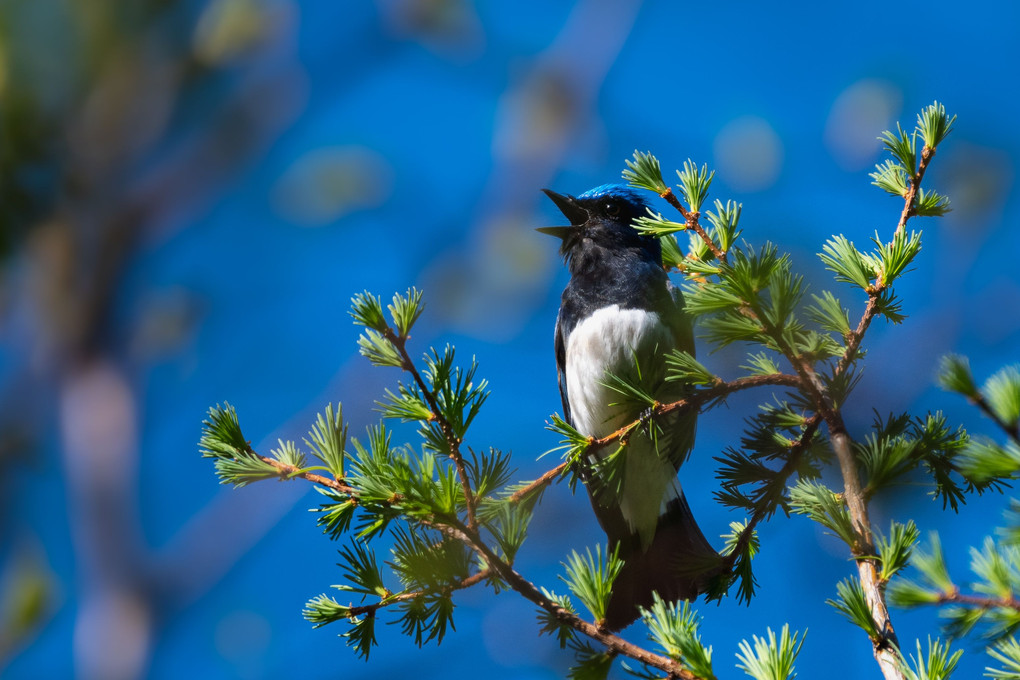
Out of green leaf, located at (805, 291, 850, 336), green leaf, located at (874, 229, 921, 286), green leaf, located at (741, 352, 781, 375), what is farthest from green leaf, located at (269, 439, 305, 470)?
green leaf, located at (874, 229, 921, 286)

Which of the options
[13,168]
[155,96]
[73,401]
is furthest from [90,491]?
[155,96]

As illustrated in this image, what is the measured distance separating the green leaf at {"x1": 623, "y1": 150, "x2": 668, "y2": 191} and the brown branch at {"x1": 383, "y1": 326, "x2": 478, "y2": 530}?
0.67 meters

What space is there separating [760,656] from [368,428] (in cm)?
73

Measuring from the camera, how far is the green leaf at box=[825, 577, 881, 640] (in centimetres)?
119

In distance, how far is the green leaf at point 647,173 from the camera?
1.77 metres

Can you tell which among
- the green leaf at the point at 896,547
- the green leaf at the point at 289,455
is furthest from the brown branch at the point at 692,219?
the green leaf at the point at 289,455

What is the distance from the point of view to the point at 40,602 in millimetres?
4652

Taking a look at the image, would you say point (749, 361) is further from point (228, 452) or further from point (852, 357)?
point (228, 452)

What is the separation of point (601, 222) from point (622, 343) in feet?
2.05

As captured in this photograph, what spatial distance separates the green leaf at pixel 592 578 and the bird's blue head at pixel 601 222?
1.71 metres

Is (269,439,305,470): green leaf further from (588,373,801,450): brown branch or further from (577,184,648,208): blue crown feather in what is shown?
(577,184,648,208): blue crown feather

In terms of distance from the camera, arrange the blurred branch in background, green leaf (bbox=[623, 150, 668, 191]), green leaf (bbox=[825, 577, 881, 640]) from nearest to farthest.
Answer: green leaf (bbox=[825, 577, 881, 640]) < green leaf (bbox=[623, 150, 668, 191]) < the blurred branch in background

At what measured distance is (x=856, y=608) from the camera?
1189 mm

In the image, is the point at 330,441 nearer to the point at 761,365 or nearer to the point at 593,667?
the point at 593,667
